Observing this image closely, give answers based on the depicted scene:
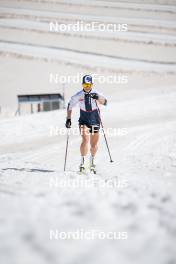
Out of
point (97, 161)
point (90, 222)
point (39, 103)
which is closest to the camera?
point (90, 222)

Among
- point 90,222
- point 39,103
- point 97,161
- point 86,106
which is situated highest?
point 86,106

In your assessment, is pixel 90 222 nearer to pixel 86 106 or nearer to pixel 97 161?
pixel 86 106

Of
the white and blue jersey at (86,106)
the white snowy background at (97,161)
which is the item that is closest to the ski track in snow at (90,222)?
the white snowy background at (97,161)

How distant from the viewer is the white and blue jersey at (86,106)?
833cm

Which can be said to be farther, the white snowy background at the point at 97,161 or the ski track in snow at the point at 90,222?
the white snowy background at the point at 97,161

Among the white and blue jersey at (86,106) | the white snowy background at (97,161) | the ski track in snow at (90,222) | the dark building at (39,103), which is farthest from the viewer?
the dark building at (39,103)

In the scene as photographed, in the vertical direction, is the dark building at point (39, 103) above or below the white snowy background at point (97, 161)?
below

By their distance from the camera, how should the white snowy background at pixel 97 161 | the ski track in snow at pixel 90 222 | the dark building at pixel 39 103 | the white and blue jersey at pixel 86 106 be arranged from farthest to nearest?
the dark building at pixel 39 103 → the white and blue jersey at pixel 86 106 → the white snowy background at pixel 97 161 → the ski track in snow at pixel 90 222

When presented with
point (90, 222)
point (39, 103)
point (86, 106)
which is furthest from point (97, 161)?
point (39, 103)

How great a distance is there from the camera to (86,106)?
8359 millimetres

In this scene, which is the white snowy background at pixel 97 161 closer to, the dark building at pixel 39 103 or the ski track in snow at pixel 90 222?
the ski track in snow at pixel 90 222

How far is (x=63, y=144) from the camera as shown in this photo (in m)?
14.1

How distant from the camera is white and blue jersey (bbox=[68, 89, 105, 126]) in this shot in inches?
328

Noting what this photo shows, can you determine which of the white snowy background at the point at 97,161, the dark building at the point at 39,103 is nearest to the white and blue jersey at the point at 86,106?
the white snowy background at the point at 97,161
